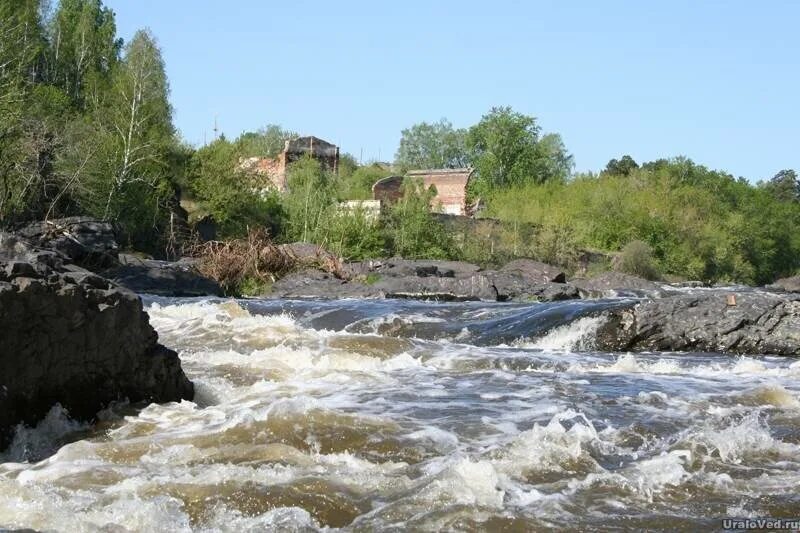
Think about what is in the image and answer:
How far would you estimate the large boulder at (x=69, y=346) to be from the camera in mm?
6645

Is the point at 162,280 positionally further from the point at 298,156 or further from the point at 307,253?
the point at 298,156

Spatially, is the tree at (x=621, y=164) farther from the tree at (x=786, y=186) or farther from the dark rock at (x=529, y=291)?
the dark rock at (x=529, y=291)

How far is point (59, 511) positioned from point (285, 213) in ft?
117

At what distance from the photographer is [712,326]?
14406 millimetres

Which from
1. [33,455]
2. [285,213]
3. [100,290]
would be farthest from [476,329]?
[285,213]

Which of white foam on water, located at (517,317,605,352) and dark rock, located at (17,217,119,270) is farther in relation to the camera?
dark rock, located at (17,217,119,270)

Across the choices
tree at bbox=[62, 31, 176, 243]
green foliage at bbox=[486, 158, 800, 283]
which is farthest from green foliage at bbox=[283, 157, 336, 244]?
green foliage at bbox=[486, 158, 800, 283]

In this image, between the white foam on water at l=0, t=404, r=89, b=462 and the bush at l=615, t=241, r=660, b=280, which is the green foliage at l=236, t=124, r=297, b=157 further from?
the white foam on water at l=0, t=404, r=89, b=462

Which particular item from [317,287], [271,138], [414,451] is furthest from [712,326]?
[271,138]

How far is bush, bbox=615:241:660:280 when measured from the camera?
4659cm

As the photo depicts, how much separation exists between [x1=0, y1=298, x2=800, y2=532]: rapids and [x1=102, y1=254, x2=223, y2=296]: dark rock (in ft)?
47.2

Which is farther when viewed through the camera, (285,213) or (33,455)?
(285,213)

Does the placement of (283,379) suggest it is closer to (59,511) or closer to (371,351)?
(371,351)

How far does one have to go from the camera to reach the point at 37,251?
7961 millimetres
